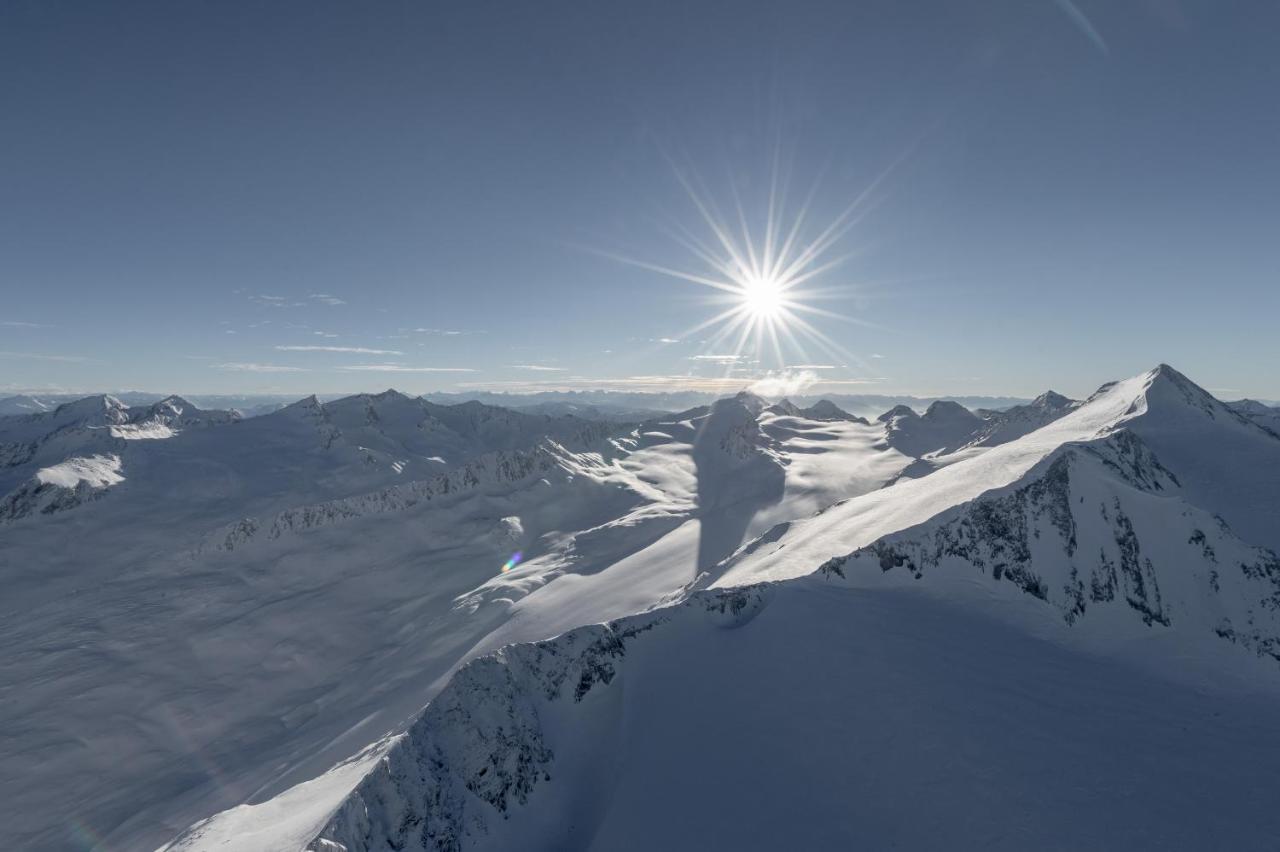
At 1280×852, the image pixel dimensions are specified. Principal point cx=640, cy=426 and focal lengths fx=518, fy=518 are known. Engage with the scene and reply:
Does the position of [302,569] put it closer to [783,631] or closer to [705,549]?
[705,549]

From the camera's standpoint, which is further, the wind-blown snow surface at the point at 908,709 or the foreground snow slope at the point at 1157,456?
the foreground snow slope at the point at 1157,456

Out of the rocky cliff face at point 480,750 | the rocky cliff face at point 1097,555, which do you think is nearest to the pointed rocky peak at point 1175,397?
the rocky cliff face at point 1097,555

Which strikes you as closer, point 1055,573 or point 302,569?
point 1055,573

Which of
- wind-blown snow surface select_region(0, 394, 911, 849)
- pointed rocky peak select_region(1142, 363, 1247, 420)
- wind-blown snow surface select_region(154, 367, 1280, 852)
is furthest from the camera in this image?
wind-blown snow surface select_region(0, 394, 911, 849)

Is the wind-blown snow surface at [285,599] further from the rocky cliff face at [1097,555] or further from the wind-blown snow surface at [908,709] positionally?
the rocky cliff face at [1097,555]

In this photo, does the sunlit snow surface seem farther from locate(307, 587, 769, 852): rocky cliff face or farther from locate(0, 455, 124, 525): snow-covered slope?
locate(307, 587, 769, 852): rocky cliff face

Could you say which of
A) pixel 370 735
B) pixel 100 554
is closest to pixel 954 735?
pixel 370 735

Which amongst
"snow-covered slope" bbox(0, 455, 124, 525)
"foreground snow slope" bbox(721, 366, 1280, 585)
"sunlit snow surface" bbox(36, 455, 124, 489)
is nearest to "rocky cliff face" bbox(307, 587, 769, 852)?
"foreground snow slope" bbox(721, 366, 1280, 585)
